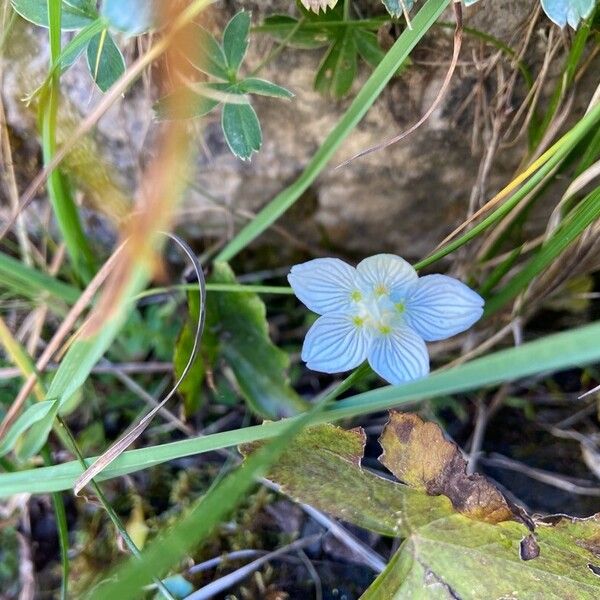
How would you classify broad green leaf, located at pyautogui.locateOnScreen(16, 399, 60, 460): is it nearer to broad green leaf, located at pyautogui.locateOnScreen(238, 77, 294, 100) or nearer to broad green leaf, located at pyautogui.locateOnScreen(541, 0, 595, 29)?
broad green leaf, located at pyautogui.locateOnScreen(238, 77, 294, 100)

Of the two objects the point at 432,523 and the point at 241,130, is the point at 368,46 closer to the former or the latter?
the point at 241,130

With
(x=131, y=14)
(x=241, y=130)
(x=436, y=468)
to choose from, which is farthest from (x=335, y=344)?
(x=131, y=14)

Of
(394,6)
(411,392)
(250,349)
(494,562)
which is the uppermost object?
(394,6)

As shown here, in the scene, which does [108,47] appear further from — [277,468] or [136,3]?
[277,468]

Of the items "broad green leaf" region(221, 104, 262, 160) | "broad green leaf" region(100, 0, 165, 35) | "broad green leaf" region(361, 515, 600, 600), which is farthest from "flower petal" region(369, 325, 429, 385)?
"broad green leaf" region(100, 0, 165, 35)

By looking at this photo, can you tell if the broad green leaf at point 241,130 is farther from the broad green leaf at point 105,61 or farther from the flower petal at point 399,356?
the flower petal at point 399,356

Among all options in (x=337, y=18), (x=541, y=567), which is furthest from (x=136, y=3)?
(x=541, y=567)
